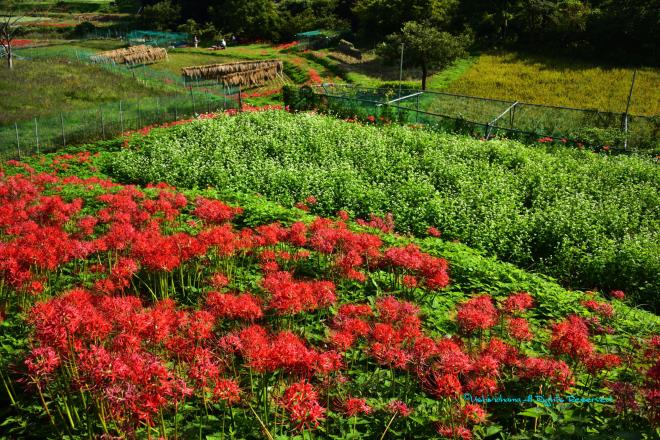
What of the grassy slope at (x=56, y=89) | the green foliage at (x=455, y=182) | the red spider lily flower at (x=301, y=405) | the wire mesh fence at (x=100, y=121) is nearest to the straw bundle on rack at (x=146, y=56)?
the grassy slope at (x=56, y=89)

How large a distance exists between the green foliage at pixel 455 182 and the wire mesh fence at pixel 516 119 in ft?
7.32

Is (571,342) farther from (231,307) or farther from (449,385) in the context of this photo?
(231,307)

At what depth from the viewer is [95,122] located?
19672 mm

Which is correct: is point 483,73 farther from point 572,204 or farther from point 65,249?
point 65,249

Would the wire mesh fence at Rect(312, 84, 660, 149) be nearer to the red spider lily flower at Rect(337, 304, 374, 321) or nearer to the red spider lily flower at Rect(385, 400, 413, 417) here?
the red spider lily flower at Rect(337, 304, 374, 321)

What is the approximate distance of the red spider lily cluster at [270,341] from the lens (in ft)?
10.9

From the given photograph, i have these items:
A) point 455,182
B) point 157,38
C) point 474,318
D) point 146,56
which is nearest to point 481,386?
point 474,318

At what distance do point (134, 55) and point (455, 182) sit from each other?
118ft

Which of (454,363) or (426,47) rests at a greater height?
→ (426,47)

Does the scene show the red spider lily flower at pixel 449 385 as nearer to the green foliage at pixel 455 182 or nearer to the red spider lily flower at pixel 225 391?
the red spider lily flower at pixel 225 391

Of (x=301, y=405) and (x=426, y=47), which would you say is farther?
(x=426, y=47)

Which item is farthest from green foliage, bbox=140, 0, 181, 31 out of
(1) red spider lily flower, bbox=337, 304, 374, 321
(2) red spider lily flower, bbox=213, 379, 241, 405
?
(2) red spider lily flower, bbox=213, 379, 241, 405

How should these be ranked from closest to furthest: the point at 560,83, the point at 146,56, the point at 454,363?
the point at 454,363, the point at 560,83, the point at 146,56

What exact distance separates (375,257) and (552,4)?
41.8 metres
